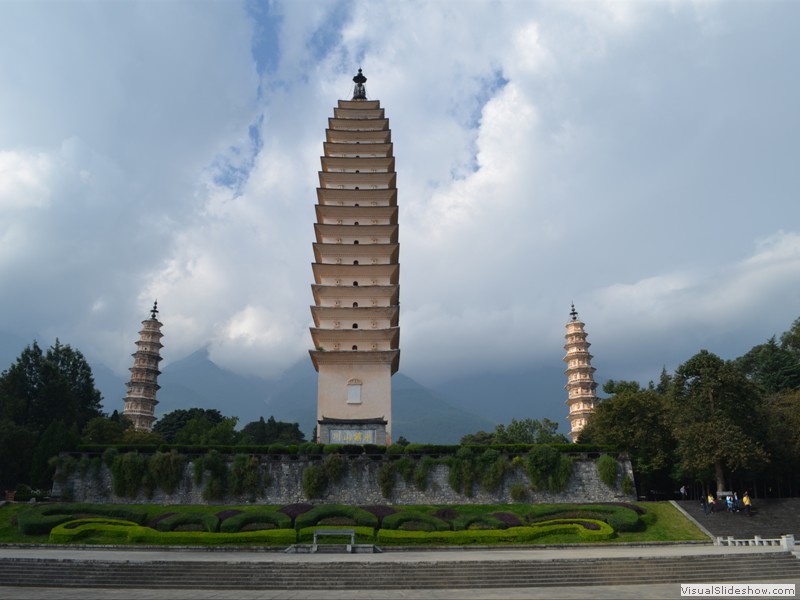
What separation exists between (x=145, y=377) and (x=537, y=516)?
3639 cm

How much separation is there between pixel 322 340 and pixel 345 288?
128 inches

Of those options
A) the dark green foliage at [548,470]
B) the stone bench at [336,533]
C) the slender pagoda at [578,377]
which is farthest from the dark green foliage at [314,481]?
the slender pagoda at [578,377]

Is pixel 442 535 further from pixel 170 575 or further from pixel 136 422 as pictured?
pixel 136 422

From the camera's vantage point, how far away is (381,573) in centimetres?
1378

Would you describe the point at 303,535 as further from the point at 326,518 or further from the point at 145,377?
the point at 145,377

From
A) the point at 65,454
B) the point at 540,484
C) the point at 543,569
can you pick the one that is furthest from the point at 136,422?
the point at 543,569

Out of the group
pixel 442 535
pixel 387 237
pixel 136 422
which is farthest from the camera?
pixel 136 422

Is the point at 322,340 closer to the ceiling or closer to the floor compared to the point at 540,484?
closer to the ceiling

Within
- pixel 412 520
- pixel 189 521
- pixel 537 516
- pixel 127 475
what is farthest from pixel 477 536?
pixel 127 475

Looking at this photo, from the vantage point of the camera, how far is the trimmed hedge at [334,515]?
20.4m

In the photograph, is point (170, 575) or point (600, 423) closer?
point (170, 575)

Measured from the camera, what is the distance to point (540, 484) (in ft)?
79.4

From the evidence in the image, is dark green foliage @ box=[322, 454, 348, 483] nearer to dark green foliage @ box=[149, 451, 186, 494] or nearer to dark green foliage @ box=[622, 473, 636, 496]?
dark green foliage @ box=[149, 451, 186, 494]

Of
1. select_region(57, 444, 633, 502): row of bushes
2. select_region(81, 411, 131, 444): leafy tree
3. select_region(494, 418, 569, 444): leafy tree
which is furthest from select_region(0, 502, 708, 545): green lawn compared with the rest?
select_region(494, 418, 569, 444): leafy tree
